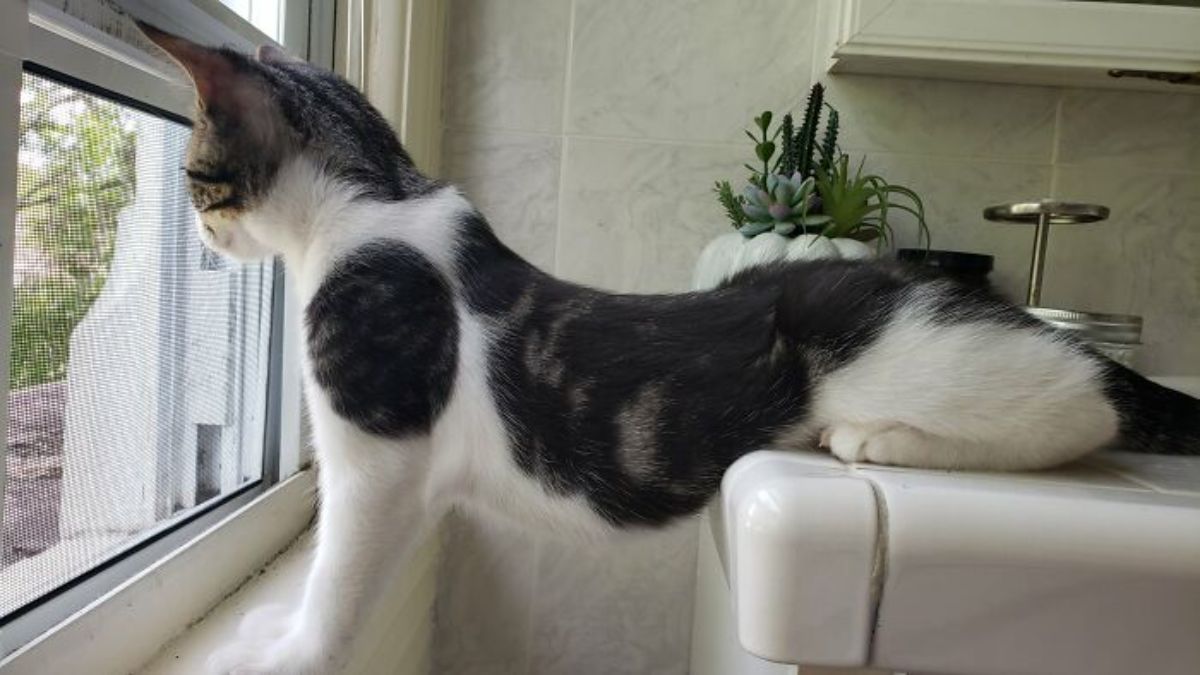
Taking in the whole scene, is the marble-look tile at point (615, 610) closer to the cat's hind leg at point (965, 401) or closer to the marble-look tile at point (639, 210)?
the marble-look tile at point (639, 210)

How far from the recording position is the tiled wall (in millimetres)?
1129

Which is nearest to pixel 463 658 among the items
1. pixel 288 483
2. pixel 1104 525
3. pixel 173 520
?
pixel 288 483

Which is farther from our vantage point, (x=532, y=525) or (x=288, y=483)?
(x=288, y=483)

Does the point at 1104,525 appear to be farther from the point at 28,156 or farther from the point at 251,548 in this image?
the point at 251,548

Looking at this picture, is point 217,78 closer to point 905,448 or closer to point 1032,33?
point 905,448

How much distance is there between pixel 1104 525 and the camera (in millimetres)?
342

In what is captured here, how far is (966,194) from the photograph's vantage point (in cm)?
114

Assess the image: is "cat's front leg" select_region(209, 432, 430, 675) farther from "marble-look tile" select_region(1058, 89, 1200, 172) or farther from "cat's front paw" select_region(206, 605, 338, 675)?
"marble-look tile" select_region(1058, 89, 1200, 172)

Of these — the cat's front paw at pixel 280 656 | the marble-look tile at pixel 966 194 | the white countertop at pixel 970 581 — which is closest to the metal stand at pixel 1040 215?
the marble-look tile at pixel 966 194

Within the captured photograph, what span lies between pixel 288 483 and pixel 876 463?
28.9 inches

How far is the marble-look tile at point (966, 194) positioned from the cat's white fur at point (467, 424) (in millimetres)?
620

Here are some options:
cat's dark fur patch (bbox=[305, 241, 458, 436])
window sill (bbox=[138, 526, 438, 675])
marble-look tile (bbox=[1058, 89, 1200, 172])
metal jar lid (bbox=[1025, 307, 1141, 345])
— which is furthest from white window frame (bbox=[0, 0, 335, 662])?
marble-look tile (bbox=[1058, 89, 1200, 172])

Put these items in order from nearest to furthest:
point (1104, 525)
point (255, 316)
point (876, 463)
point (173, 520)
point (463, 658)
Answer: point (1104, 525)
point (876, 463)
point (173, 520)
point (255, 316)
point (463, 658)

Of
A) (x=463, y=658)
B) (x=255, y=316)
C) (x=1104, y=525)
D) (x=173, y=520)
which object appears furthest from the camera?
(x=463, y=658)
